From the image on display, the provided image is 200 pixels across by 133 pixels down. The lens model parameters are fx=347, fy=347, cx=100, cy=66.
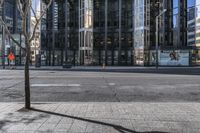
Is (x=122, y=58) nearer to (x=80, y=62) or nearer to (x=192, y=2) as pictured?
(x=80, y=62)

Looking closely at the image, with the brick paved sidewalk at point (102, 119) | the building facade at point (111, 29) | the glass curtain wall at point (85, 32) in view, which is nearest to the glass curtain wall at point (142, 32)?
the building facade at point (111, 29)

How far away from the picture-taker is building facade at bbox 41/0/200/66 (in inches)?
2361

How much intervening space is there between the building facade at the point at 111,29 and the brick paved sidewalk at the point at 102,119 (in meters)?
49.1

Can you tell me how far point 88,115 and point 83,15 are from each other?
2144 inches

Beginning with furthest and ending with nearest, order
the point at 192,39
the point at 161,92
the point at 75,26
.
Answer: the point at 75,26, the point at 192,39, the point at 161,92

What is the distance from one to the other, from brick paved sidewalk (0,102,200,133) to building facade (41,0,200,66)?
49.1 meters

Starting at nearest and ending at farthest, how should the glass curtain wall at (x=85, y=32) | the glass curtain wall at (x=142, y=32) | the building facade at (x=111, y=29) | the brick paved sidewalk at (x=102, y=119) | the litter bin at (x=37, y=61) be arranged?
the brick paved sidewalk at (x=102, y=119)
the litter bin at (x=37, y=61)
the glass curtain wall at (x=142, y=32)
the building facade at (x=111, y=29)
the glass curtain wall at (x=85, y=32)

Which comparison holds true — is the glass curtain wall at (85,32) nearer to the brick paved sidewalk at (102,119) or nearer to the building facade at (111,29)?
the building facade at (111,29)

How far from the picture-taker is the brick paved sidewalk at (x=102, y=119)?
7.48m

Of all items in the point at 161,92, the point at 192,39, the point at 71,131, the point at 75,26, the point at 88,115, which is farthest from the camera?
the point at 75,26

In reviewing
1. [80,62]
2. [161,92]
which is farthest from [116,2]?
[161,92]

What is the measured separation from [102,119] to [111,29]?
182ft

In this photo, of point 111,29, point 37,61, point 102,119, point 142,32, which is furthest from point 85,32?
point 102,119

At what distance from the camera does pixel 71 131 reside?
23.8ft
